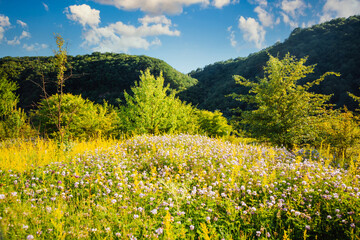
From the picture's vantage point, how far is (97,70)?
84.8 m

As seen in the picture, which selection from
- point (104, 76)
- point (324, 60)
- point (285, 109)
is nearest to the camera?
point (285, 109)

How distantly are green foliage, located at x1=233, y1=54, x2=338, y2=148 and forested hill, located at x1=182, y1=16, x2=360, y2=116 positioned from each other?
38.8 metres

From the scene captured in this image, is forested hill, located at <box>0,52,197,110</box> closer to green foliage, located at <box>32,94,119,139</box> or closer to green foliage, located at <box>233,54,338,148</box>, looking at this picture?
green foliage, located at <box>32,94,119,139</box>

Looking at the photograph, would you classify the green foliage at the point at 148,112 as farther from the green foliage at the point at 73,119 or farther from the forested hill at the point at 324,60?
the forested hill at the point at 324,60

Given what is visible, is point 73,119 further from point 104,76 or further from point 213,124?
point 104,76

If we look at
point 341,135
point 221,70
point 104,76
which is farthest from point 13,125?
point 221,70

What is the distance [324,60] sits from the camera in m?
57.4

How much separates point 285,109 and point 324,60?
69.2 metres

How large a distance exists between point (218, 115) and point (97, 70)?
83.3 meters

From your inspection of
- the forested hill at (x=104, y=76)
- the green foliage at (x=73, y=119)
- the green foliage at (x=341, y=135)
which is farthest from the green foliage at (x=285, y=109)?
the forested hill at (x=104, y=76)

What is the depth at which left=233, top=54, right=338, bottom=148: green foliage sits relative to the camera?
7797mm

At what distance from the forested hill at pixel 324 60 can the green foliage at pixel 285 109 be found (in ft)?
127

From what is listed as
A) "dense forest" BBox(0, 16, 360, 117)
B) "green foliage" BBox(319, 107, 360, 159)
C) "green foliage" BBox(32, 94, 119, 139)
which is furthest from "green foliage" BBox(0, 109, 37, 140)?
"dense forest" BBox(0, 16, 360, 117)

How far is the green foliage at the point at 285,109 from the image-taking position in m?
7.80
